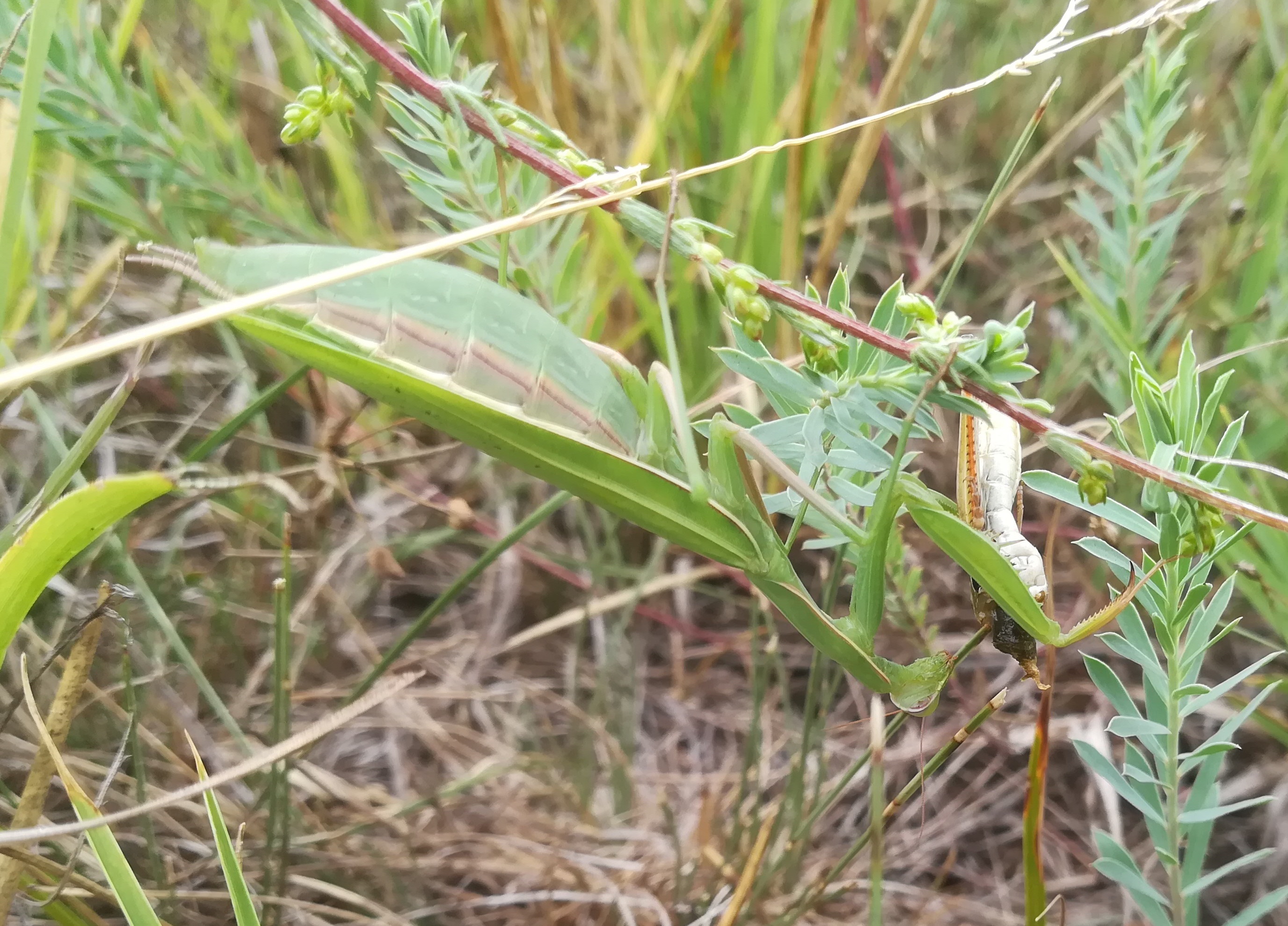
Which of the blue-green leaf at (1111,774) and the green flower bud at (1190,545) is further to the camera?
the blue-green leaf at (1111,774)

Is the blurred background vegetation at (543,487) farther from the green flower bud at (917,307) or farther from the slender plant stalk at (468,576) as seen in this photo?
the green flower bud at (917,307)

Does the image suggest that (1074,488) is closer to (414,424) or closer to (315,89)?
(315,89)

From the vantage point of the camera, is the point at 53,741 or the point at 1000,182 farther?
the point at 53,741

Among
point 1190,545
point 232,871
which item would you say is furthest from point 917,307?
point 232,871

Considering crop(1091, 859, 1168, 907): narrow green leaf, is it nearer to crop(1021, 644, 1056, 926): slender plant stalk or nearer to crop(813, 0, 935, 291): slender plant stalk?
crop(1021, 644, 1056, 926): slender plant stalk

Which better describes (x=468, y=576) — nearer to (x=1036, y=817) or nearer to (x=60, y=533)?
(x=60, y=533)

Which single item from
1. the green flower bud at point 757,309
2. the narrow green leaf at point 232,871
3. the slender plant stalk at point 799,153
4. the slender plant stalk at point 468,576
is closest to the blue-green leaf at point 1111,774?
the green flower bud at point 757,309
